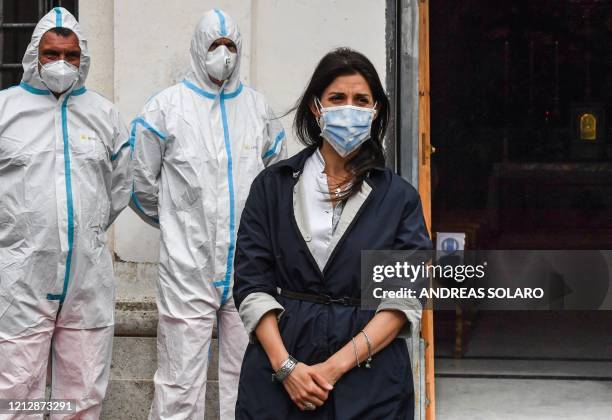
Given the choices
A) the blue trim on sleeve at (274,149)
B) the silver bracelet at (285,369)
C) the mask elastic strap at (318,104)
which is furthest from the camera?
the blue trim on sleeve at (274,149)

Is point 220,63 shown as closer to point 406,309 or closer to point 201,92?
Answer: point 201,92

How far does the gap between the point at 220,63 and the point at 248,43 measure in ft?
2.32

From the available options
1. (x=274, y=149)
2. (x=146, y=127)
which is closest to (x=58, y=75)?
(x=146, y=127)

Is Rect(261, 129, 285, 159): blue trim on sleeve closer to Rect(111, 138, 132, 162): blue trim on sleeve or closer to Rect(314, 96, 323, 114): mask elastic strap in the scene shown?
Rect(111, 138, 132, 162): blue trim on sleeve

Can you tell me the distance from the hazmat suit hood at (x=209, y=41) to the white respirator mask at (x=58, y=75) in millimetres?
728

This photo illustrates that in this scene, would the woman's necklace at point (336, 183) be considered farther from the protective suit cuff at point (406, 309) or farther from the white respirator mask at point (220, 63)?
the white respirator mask at point (220, 63)

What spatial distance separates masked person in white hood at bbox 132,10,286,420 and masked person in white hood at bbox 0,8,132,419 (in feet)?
1.18

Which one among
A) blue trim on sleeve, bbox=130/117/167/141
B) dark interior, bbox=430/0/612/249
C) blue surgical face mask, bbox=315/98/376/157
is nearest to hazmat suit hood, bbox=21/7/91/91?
blue trim on sleeve, bbox=130/117/167/141

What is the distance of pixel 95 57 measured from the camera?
599 centimetres

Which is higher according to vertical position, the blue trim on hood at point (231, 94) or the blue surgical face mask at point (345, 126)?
the blue trim on hood at point (231, 94)

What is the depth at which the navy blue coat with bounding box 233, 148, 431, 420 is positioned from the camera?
9.57 ft

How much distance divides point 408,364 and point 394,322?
151 mm

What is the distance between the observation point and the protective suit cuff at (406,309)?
2.95 m

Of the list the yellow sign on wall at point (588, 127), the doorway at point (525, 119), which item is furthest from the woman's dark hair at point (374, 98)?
the yellow sign on wall at point (588, 127)
